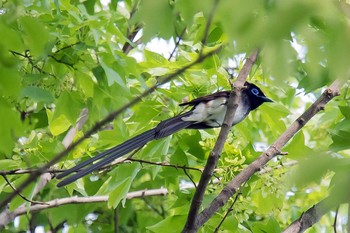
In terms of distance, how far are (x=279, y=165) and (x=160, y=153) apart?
2.07 ft

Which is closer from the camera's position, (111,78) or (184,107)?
(111,78)

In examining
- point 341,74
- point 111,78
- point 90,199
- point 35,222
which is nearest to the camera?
point 341,74

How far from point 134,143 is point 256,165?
65 cm

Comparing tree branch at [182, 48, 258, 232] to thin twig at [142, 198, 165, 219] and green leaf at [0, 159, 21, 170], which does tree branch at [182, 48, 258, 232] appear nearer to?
green leaf at [0, 159, 21, 170]

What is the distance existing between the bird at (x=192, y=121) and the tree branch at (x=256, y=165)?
0.99 ft

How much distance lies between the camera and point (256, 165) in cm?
308

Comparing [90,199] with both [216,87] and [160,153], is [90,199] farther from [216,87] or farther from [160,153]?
[216,87]

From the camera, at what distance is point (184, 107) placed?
→ 3.90m

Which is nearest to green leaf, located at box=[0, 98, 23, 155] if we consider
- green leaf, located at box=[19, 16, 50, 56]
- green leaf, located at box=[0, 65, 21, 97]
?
green leaf, located at box=[0, 65, 21, 97]

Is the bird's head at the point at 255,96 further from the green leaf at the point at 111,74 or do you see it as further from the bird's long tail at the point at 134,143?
the green leaf at the point at 111,74

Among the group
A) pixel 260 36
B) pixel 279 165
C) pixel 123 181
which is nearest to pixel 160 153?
pixel 123 181

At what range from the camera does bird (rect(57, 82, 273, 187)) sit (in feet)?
10.1

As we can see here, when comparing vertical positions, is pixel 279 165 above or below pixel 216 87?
below

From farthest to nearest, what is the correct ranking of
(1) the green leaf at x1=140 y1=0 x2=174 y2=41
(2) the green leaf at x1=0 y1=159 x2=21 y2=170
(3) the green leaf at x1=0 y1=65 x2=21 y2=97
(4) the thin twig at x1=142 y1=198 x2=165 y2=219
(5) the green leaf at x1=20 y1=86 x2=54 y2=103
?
1. (4) the thin twig at x1=142 y1=198 x2=165 y2=219
2. (2) the green leaf at x1=0 y1=159 x2=21 y2=170
3. (5) the green leaf at x1=20 y1=86 x2=54 y2=103
4. (3) the green leaf at x1=0 y1=65 x2=21 y2=97
5. (1) the green leaf at x1=140 y1=0 x2=174 y2=41
